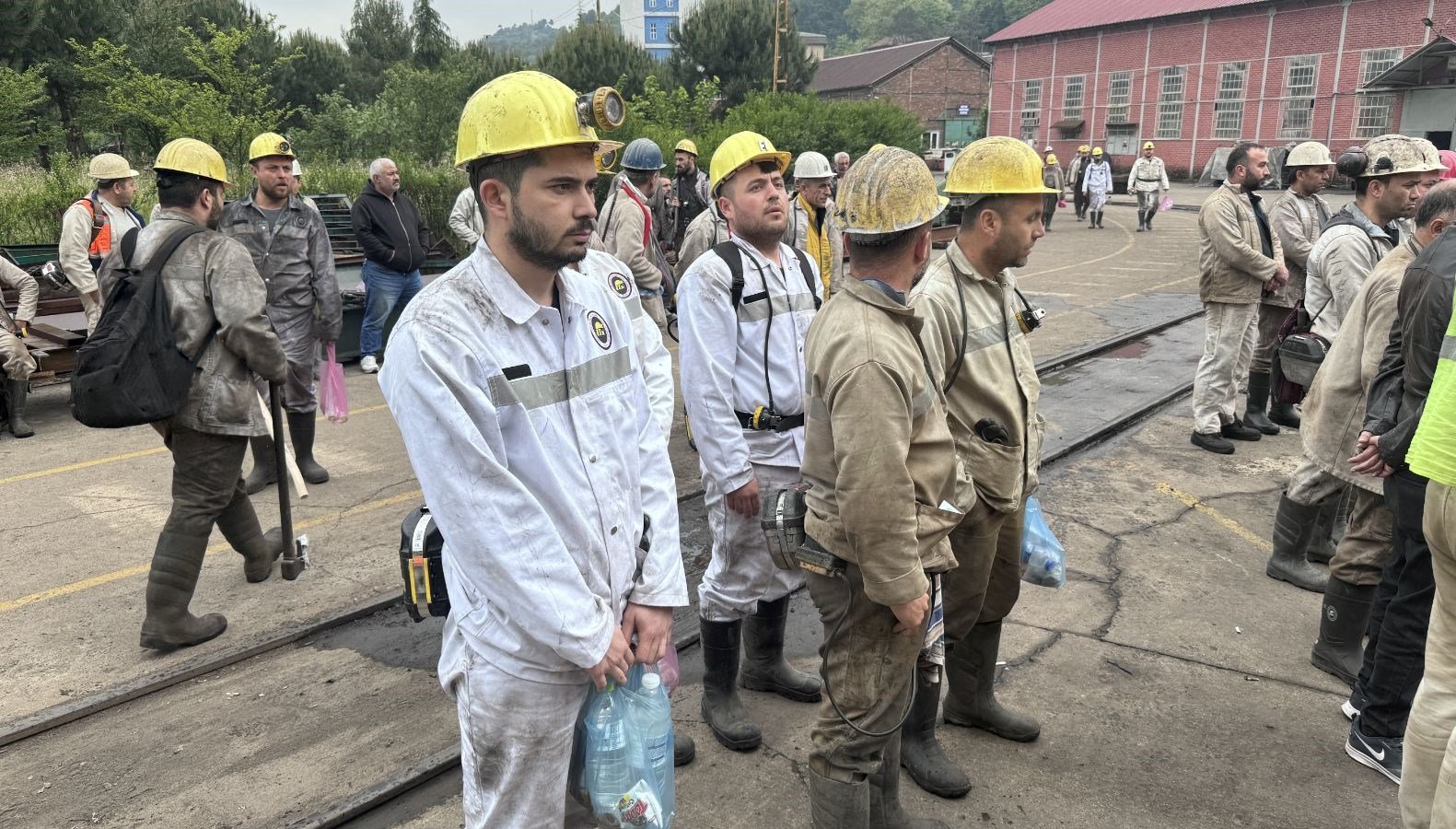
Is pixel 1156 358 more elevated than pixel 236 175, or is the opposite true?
pixel 236 175

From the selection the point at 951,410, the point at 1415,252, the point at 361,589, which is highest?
the point at 1415,252

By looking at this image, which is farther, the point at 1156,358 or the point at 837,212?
the point at 1156,358

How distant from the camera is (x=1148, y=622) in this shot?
4562 millimetres

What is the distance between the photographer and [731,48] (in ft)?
124

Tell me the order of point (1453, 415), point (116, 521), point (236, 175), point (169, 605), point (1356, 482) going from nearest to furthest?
point (1453, 415), point (1356, 482), point (169, 605), point (116, 521), point (236, 175)

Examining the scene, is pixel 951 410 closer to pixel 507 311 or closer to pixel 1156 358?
pixel 507 311

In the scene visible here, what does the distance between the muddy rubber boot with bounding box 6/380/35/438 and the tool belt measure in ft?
22.7

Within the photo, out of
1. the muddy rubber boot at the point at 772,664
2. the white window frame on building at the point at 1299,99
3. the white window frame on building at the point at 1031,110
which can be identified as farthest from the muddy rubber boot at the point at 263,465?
the white window frame on building at the point at 1031,110

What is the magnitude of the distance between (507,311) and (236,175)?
600 inches

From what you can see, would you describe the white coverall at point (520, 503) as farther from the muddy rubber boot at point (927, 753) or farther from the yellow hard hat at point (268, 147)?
the yellow hard hat at point (268, 147)

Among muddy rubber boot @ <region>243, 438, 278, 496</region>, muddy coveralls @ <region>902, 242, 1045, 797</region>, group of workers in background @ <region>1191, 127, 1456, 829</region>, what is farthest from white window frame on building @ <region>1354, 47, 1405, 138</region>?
muddy rubber boot @ <region>243, 438, 278, 496</region>

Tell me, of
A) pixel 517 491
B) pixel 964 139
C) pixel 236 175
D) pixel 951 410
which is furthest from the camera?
pixel 964 139

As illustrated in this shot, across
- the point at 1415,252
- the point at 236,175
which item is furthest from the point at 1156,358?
the point at 236,175

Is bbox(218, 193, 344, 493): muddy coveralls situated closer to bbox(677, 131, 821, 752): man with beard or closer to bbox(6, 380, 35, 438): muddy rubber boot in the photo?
bbox(6, 380, 35, 438): muddy rubber boot
